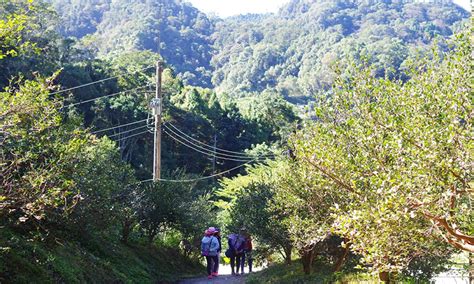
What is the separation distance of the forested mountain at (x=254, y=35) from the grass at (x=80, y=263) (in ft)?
250

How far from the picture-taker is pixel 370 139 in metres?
7.66

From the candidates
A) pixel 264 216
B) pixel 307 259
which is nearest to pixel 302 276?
pixel 307 259

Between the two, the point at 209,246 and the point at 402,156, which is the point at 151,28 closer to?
the point at 209,246

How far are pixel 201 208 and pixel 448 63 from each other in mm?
16452

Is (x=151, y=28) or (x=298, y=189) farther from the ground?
(x=151, y=28)

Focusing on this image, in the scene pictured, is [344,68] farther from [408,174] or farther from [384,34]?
[384,34]

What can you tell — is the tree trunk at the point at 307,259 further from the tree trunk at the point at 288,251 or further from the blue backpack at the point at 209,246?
the blue backpack at the point at 209,246

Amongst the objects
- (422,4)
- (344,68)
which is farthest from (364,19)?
(344,68)

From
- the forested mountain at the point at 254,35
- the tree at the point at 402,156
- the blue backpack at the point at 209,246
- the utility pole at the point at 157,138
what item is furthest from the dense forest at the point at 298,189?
the forested mountain at the point at 254,35

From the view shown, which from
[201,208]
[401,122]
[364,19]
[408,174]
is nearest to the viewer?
[408,174]

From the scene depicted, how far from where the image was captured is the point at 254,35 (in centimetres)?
15712

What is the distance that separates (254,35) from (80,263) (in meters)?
149

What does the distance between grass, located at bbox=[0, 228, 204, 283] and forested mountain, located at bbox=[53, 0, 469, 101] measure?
76.1 metres

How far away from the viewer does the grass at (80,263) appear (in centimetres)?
972
